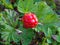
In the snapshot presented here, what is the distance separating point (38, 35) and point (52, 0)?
376 mm

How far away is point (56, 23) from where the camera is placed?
1.05 m

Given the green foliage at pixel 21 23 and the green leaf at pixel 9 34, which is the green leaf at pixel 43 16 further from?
the green leaf at pixel 9 34

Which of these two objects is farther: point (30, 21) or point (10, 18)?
point (10, 18)

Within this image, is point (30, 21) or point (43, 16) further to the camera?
point (43, 16)

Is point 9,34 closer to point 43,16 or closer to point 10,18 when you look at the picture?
point 10,18

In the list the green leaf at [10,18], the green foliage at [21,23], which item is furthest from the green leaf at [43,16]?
the green leaf at [10,18]

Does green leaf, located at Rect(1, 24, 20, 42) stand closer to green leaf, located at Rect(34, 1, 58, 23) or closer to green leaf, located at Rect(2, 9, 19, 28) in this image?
green leaf, located at Rect(2, 9, 19, 28)

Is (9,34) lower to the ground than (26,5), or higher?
lower

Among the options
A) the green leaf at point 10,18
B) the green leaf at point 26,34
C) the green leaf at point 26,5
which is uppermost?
the green leaf at point 26,5

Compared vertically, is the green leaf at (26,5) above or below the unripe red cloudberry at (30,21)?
above

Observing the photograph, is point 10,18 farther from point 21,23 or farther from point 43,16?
point 43,16

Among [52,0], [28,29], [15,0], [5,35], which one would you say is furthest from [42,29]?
[52,0]

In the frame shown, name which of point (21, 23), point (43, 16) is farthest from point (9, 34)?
point (43, 16)

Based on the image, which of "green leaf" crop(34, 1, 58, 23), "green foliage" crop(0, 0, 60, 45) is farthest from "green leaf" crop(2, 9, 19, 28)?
"green leaf" crop(34, 1, 58, 23)
